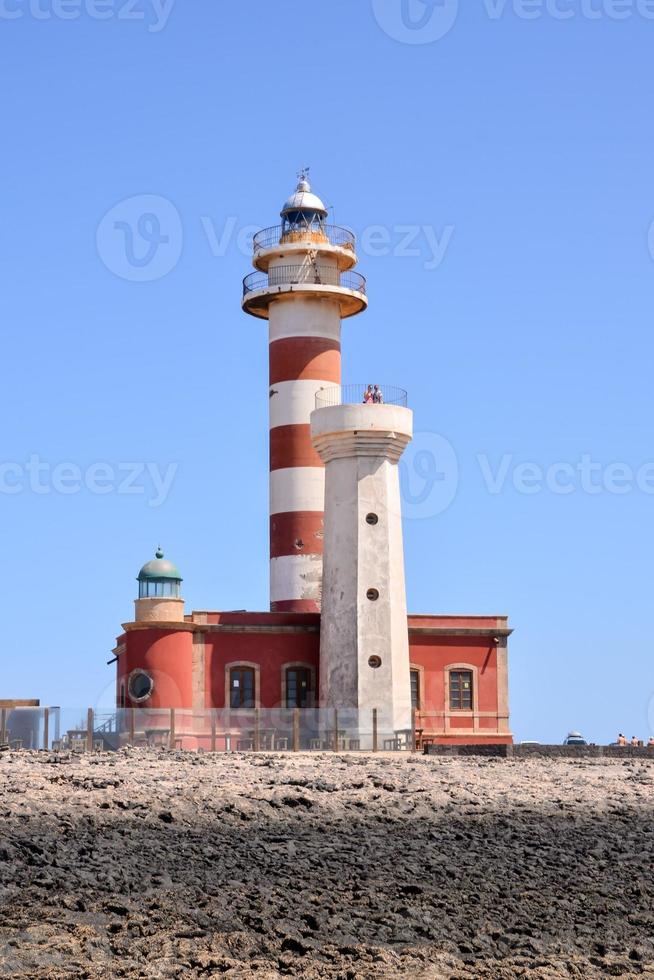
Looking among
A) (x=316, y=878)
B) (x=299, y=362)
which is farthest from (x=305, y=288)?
(x=316, y=878)

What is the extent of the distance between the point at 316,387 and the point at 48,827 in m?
28.7

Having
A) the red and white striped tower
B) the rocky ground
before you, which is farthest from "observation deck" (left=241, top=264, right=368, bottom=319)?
the rocky ground

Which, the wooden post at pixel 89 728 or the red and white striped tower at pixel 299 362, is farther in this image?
the red and white striped tower at pixel 299 362

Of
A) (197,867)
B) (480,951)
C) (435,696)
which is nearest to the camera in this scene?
(480,951)

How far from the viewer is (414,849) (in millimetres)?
17047

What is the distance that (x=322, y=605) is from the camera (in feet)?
138

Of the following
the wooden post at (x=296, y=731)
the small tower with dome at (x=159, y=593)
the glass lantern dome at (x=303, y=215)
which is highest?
the glass lantern dome at (x=303, y=215)

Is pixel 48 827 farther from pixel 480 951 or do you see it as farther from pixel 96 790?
pixel 480 951

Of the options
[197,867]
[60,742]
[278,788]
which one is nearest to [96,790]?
[278,788]

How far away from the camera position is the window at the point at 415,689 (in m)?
42.9

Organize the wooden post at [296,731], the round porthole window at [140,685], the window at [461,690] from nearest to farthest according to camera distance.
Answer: the wooden post at [296,731], the round porthole window at [140,685], the window at [461,690]

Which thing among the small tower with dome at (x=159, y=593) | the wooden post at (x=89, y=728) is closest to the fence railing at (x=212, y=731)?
the wooden post at (x=89, y=728)

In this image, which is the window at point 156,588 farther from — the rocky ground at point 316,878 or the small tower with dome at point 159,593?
the rocky ground at point 316,878

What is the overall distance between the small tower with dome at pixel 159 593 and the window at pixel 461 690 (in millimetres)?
7769
